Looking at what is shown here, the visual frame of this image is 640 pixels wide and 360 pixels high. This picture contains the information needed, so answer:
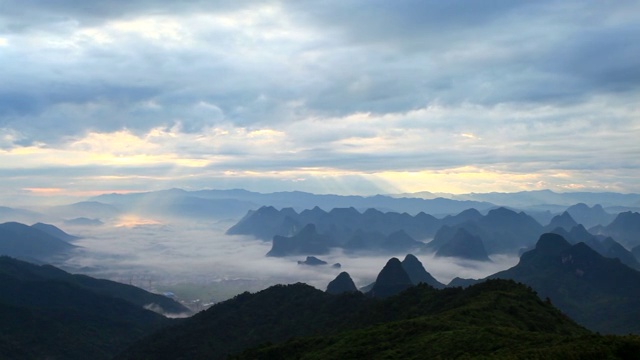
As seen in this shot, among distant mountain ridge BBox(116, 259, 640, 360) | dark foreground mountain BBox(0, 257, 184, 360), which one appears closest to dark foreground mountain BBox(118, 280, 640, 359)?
distant mountain ridge BBox(116, 259, 640, 360)

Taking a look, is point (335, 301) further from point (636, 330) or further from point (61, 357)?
point (636, 330)

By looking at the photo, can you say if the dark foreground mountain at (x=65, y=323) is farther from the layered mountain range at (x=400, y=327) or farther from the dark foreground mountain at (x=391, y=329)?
the dark foreground mountain at (x=391, y=329)

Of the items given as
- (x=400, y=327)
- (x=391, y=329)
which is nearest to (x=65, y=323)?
(x=391, y=329)

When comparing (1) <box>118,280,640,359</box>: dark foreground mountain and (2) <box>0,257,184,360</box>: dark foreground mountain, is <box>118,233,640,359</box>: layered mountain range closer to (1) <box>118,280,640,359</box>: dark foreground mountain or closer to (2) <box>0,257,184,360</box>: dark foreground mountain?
(1) <box>118,280,640,359</box>: dark foreground mountain

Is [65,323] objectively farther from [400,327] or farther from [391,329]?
[400,327]

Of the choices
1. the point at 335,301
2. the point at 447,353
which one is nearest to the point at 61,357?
the point at 335,301

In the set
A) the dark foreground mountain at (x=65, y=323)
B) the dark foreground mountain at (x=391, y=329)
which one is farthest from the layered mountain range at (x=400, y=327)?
the dark foreground mountain at (x=65, y=323)

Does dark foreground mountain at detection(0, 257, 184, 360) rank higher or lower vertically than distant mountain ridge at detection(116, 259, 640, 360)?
lower
